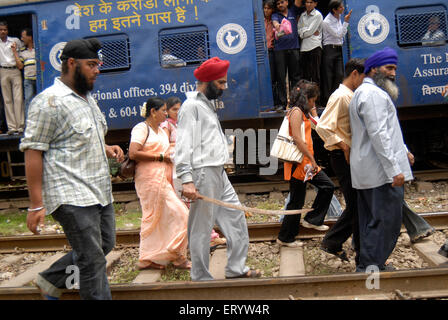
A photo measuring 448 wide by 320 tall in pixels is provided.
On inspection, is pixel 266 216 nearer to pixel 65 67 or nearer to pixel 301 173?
pixel 301 173

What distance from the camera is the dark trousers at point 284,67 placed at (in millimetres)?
7289

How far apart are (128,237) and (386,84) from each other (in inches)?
129

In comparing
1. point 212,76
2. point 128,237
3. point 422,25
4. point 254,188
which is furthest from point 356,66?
point 254,188

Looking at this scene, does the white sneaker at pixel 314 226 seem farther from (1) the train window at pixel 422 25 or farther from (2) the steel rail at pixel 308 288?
(1) the train window at pixel 422 25

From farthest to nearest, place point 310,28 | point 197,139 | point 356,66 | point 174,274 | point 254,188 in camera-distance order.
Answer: point 254,188, point 310,28, point 174,274, point 356,66, point 197,139

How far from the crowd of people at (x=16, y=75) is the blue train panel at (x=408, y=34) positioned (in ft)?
16.5

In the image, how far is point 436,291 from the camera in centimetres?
346

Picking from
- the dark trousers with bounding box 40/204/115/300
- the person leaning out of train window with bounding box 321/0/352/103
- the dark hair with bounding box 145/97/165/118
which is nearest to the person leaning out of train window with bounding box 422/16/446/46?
the person leaning out of train window with bounding box 321/0/352/103

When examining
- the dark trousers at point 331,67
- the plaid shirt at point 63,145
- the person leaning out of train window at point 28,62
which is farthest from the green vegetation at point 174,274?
the person leaning out of train window at point 28,62

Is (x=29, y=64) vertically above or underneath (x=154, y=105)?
above

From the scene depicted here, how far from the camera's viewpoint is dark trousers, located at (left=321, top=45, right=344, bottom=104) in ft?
23.7

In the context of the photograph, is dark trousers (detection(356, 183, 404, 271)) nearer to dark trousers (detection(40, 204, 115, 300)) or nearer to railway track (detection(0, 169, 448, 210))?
dark trousers (detection(40, 204, 115, 300))

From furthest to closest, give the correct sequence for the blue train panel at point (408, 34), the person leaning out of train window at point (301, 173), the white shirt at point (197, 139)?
the blue train panel at point (408, 34) < the person leaning out of train window at point (301, 173) < the white shirt at point (197, 139)

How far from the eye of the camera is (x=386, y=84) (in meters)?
3.74
